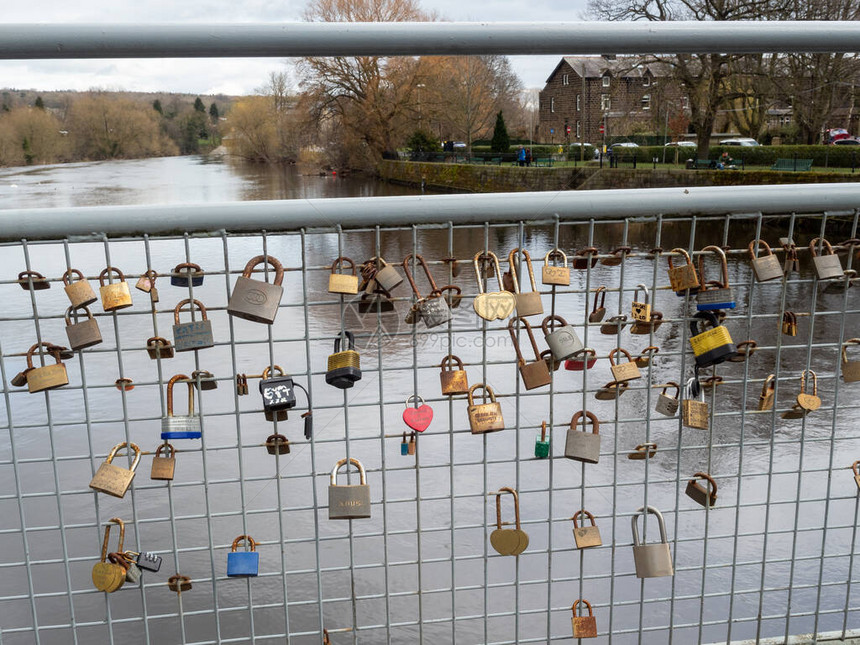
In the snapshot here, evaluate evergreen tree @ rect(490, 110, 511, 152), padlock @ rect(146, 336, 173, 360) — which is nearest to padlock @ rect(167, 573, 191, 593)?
padlock @ rect(146, 336, 173, 360)

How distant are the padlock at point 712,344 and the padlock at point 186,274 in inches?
39.7

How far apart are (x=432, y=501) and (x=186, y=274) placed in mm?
2764

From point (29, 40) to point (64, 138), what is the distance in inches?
2566

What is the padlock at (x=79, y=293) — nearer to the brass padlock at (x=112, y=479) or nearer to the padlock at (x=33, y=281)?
the padlock at (x=33, y=281)

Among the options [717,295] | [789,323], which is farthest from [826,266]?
[717,295]

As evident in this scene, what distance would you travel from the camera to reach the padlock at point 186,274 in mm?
1473

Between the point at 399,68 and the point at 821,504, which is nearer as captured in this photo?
the point at 821,504

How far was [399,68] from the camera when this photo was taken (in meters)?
41.9

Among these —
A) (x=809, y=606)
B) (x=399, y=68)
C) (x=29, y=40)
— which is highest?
(x=399, y=68)

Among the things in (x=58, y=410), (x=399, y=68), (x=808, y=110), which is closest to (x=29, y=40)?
(x=58, y=410)

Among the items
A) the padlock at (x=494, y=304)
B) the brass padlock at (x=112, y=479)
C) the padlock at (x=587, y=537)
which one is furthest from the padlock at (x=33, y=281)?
the padlock at (x=587, y=537)

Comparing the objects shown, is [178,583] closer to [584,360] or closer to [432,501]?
[584,360]

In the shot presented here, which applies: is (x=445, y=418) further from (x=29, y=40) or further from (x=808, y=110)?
(x=808, y=110)

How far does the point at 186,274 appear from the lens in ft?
4.87
